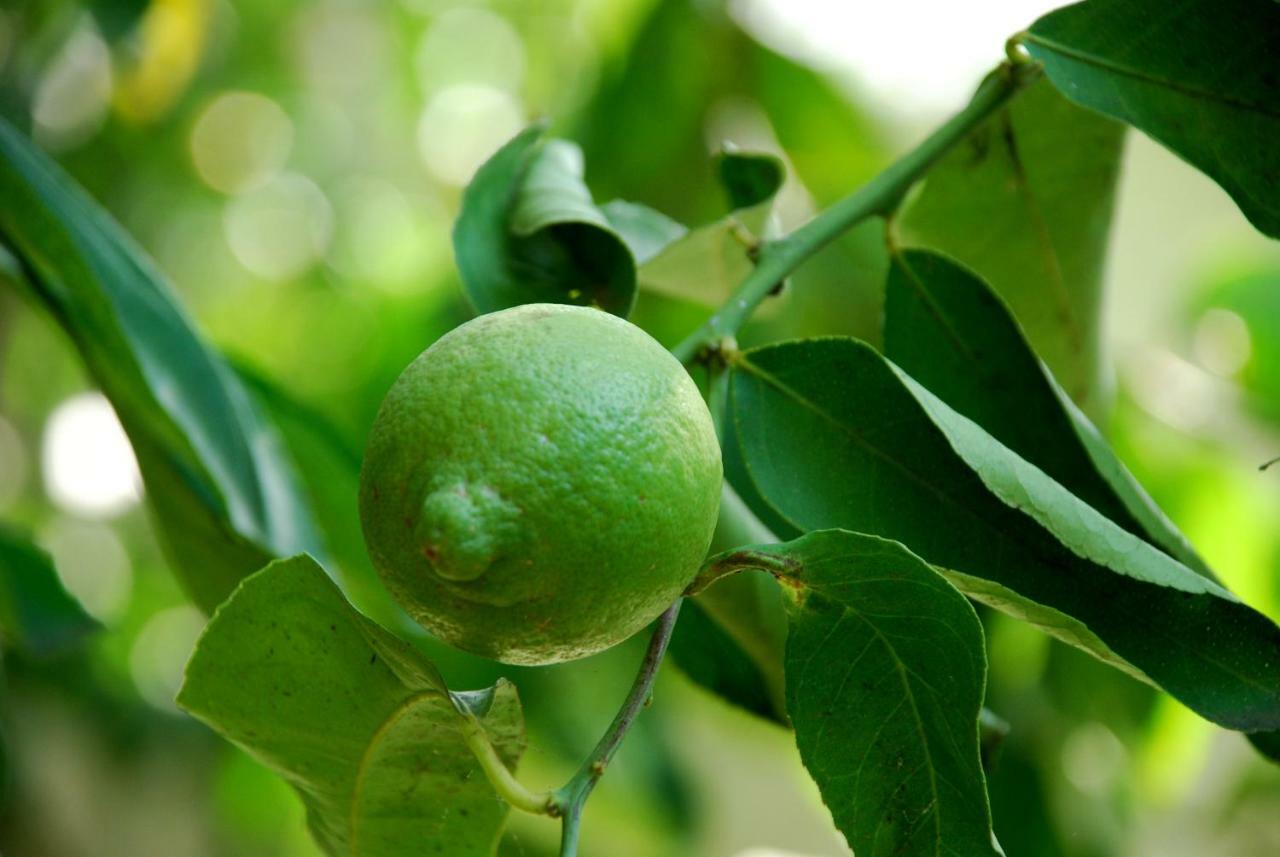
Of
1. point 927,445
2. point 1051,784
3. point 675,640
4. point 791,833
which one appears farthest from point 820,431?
point 791,833

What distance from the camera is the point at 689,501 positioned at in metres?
0.39

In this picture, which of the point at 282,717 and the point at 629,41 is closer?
Result: the point at 282,717

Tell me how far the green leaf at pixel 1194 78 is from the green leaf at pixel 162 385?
44 centimetres

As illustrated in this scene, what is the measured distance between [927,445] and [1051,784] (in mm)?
676

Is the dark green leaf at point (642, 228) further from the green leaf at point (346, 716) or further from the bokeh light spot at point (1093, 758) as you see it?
the bokeh light spot at point (1093, 758)

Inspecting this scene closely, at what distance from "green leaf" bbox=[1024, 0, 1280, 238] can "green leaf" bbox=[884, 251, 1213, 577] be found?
10cm

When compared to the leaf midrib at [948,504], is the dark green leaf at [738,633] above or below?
below

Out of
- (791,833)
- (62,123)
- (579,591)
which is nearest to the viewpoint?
(579,591)

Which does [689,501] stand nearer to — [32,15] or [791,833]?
[32,15]

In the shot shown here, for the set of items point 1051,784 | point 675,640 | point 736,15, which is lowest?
point 1051,784

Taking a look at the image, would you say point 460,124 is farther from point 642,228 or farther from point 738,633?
point 738,633

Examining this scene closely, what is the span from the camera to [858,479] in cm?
48

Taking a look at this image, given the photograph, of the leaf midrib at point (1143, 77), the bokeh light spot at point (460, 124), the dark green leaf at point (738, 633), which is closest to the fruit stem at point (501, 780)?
the dark green leaf at point (738, 633)

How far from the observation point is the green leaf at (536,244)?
54cm
